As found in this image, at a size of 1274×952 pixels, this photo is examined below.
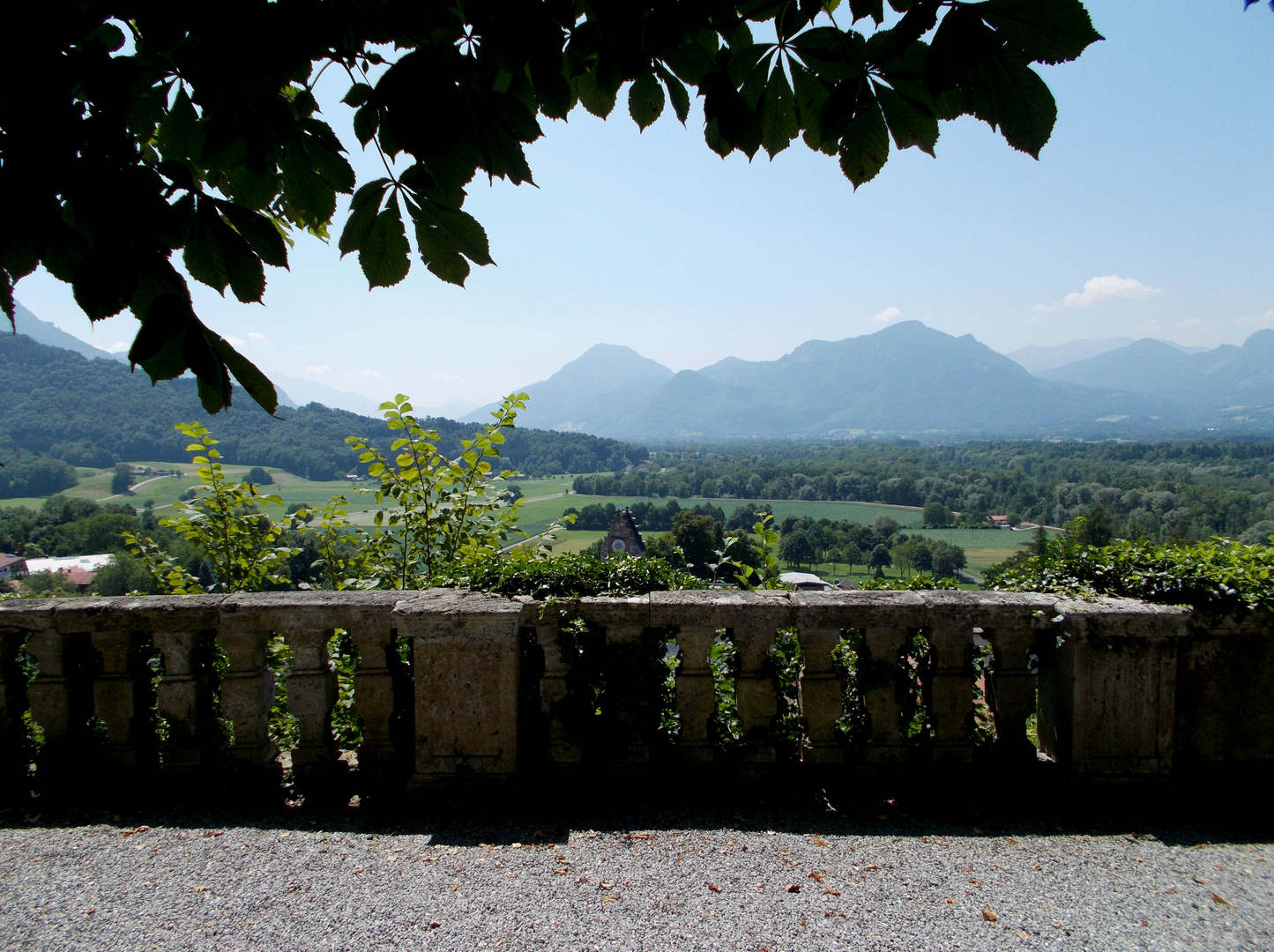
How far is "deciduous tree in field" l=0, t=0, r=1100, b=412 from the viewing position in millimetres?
1428

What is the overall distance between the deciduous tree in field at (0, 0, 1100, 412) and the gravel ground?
2.01 m

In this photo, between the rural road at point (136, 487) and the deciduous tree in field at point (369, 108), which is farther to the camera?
the rural road at point (136, 487)

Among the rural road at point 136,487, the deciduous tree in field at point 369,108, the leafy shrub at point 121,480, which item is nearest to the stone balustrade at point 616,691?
the deciduous tree in field at point 369,108

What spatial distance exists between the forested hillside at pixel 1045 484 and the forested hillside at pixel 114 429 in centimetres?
1846

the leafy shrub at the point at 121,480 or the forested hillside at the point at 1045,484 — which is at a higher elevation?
the leafy shrub at the point at 121,480

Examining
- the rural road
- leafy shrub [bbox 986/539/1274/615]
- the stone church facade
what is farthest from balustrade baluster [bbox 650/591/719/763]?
the rural road

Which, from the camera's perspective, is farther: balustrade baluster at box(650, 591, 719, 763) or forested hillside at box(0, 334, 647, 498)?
forested hillside at box(0, 334, 647, 498)

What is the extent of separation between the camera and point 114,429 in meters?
34.1

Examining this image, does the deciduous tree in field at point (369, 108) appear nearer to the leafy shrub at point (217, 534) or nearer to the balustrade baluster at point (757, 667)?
the balustrade baluster at point (757, 667)

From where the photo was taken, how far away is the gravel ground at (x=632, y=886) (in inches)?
93.9

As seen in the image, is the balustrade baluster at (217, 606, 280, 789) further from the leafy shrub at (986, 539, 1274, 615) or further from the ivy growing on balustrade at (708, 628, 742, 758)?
the leafy shrub at (986, 539, 1274, 615)

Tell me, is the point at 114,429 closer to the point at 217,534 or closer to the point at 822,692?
the point at 217,534

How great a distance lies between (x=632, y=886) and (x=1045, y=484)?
71.6 m

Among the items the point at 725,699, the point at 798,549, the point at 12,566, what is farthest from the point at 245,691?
the point at 798,549
